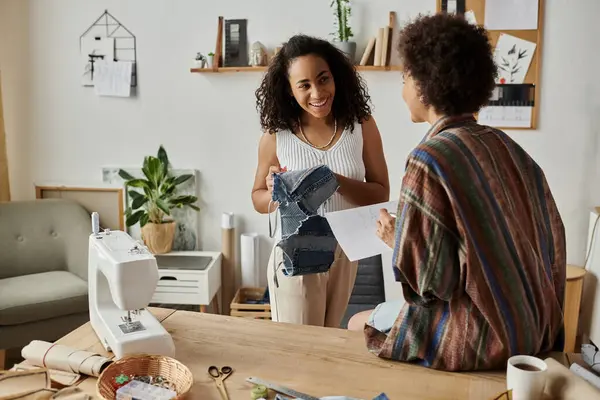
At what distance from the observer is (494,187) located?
4.00 ft

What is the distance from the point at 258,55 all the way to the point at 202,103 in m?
0.49

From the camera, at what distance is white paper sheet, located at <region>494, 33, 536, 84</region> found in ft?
11.2

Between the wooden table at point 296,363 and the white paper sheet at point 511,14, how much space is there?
2.44m

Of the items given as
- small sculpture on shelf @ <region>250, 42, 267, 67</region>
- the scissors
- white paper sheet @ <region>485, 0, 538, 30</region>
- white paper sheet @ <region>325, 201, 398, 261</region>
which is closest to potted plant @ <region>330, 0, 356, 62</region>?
small sculpture on shelf @ <region>250, 42, 267, 67</region>

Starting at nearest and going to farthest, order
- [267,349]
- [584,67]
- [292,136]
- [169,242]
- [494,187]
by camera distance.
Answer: [494,187]
[267,349]
[292,136]
[584,67]
[169,242]

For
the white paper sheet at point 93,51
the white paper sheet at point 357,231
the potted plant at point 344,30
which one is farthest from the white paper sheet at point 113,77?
the white paper sheet at point 357,231

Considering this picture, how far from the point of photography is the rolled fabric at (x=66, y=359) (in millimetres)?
1372

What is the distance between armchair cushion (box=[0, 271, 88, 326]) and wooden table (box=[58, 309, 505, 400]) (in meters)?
1.50

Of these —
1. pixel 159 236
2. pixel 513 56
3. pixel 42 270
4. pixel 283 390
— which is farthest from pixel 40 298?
pixel 513 56

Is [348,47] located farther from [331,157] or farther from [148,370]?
[148,370]

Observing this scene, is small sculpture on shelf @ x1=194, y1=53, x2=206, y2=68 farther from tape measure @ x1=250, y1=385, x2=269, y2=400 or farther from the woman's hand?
tape measure @ x1=250, y1=385, x2=269, y2=400

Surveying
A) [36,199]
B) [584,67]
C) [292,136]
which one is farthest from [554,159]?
[36,199]

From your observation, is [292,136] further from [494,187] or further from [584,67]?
[584,67]

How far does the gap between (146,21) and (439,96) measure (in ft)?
9.18
